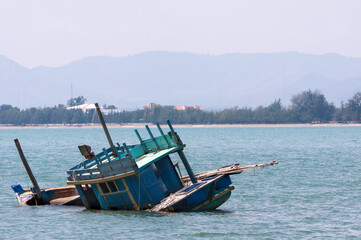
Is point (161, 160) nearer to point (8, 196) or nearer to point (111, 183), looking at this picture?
point (111, 183)

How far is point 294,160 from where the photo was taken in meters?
80.8

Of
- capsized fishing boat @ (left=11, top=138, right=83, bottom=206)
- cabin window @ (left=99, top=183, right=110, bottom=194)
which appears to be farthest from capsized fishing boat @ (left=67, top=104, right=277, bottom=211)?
capsized fishing boat @ (left=11, top=138, right=83, bottom=206)

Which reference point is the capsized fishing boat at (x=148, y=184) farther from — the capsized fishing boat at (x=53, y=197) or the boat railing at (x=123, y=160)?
the capsized fishing boat at (x=53, y=197)

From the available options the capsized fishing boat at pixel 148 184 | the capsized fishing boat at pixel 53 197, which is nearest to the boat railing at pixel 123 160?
the capsized fishing boat at pixel 148 184

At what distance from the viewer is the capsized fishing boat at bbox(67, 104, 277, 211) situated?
32.9 metres

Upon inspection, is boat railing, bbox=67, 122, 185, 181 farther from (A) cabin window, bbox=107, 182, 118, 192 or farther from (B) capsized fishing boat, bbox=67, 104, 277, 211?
(A) cabin window, bbox=107, 182, 118, 192

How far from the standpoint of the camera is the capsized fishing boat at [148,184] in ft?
108

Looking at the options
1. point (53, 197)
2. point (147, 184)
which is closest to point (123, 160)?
point (147, 184)

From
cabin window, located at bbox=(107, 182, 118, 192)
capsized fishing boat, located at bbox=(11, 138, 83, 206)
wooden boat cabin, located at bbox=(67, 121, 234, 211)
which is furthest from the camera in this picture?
capsized fishing boat, located at bbox=(11, 138, 83, 206)

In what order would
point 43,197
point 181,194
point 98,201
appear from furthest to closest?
point 43,197
point 98,201
point 181,194

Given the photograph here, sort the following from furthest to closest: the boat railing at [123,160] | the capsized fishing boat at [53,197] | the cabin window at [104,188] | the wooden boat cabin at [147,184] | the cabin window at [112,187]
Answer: the capsized fishing boat at [53,197]
the cabin window at [104,188]
the cabin window at [112,187]
the wooden boat cabin at [147,184]
the boat railing at [123,160]

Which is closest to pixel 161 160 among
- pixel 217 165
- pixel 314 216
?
pixel 314 216

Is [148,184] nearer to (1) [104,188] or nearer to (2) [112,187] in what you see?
(2) [112,187]

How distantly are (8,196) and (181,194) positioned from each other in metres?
16.9
